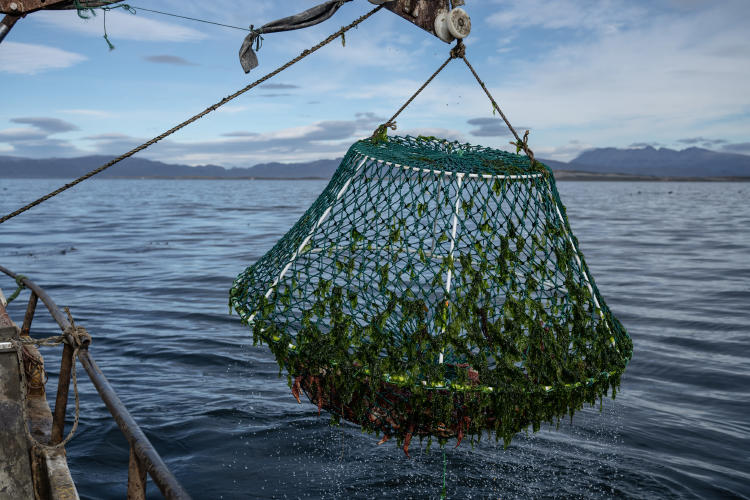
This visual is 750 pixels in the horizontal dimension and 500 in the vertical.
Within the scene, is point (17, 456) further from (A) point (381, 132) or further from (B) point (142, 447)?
(A) point (381, 132)

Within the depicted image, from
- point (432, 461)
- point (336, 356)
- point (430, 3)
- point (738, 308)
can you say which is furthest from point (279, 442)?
point (738, 308)

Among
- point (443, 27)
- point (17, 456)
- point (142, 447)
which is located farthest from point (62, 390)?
point (443, 27)

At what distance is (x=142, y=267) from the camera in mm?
21141

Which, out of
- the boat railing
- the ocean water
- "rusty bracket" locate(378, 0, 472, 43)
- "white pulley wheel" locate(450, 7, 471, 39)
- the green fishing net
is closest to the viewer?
the boat railing

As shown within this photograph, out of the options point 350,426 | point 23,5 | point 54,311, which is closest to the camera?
point 54,311

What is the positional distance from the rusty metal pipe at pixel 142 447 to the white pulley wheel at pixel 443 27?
3801 millimetres

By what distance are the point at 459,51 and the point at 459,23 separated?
0.25 meters

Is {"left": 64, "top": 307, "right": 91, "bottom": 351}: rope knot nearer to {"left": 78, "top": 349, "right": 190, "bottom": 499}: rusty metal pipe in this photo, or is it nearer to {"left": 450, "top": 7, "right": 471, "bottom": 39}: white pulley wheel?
{"left": 78, "top": 349, "right": 190, "bottom": 499}: rusty metal pipe

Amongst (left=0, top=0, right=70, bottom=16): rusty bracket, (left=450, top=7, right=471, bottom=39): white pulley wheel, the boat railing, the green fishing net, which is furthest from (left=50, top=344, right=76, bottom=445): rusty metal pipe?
(left=450, top=7, right=471, bottom=39): white pulley wheel

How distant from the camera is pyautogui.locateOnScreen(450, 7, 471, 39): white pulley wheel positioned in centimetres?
516

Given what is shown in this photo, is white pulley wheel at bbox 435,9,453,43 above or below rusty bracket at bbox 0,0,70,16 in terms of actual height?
below

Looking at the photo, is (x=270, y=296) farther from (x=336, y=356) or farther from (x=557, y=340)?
(x=557, y=340)

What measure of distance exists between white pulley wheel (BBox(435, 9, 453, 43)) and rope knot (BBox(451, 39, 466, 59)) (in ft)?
0.29

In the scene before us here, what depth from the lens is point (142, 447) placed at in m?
3.17
